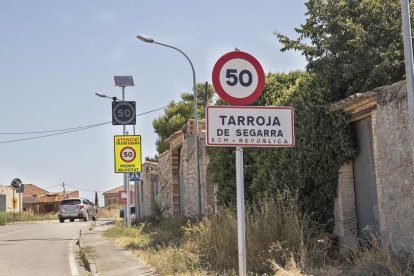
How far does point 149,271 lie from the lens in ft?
32.5

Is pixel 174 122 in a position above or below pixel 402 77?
above

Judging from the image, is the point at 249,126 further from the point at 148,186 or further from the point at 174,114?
the point at 174,114

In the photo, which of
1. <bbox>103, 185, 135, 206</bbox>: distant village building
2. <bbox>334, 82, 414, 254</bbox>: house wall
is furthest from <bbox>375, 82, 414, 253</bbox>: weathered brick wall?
<bbox>103, 185, 135, 206</bbox>: distant village building

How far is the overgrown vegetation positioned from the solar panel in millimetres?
12003

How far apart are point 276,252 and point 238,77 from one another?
14.2 feet

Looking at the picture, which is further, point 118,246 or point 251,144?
point 118,246

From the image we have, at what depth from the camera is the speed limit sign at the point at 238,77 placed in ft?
Answer: 19.1

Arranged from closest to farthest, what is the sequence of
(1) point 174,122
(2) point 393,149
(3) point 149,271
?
(2) point 393,149 < (3) point 149,271 < (1) point 174,122

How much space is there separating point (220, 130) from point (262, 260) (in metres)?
4.03

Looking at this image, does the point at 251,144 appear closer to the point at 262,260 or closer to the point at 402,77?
the point at 262,260

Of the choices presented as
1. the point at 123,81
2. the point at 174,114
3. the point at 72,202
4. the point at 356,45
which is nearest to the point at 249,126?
the point at 356,45

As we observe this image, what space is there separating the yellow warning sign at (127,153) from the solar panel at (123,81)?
2649mm

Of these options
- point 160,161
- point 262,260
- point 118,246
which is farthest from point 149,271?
point 160,161

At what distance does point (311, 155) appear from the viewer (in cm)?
1085
